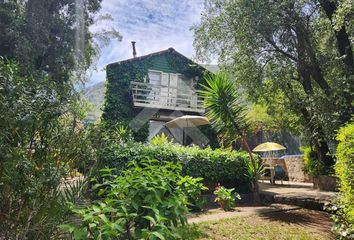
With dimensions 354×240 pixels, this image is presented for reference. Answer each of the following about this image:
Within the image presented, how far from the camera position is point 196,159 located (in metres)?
9.96

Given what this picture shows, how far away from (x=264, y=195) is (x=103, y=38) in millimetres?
13309

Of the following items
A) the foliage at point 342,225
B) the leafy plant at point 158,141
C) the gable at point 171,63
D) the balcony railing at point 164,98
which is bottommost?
the foliage at point 342,225

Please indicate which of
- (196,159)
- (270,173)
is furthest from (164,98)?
(196,159)

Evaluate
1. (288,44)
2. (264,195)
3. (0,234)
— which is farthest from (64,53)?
(0,234)

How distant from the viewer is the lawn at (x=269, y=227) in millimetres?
6000

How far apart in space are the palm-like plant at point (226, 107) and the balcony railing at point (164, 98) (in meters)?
8.47

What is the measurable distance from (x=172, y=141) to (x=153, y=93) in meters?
7.09

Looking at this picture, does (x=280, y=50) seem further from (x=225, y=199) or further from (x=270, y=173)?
(x=270, y=173)

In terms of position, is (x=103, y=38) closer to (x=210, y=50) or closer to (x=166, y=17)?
(x=166, y=17)

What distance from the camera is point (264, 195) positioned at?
1045 centimetres

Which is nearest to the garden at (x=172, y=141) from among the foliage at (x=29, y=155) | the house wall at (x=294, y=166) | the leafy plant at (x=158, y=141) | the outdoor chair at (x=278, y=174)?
the foliage at (x=29, y=155)

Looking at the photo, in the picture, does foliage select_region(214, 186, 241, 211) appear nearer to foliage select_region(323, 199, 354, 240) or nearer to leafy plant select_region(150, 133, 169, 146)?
leafy plant select_region(150, 133, 169, 146)

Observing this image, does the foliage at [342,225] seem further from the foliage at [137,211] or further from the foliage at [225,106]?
the foliage at [225,106]

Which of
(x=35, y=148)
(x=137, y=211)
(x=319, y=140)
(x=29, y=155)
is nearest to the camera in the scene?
(x=137, y=211)
